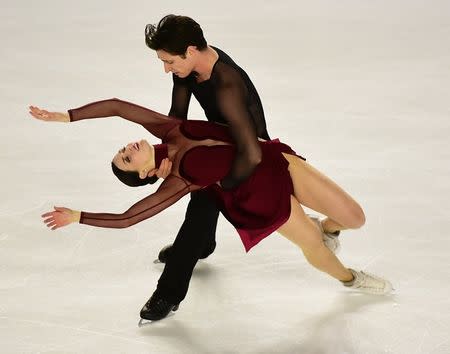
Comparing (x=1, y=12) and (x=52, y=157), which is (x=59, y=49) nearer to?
(x=1, y=12)

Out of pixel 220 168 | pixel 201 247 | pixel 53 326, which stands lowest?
pixel 53 326

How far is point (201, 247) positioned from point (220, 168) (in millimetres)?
475

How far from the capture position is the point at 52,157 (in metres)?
6.01

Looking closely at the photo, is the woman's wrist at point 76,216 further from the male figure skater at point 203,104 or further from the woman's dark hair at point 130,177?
the male figure skater at point 203,104

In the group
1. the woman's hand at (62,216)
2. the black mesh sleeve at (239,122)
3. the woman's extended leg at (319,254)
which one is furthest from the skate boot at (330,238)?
the woman's hand at (62,216)

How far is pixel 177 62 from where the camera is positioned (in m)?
3.91

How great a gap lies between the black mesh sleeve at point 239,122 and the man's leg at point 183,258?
39 centimetres

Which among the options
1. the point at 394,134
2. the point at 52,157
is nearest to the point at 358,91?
the point at 394,134

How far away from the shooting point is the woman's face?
4.00 m

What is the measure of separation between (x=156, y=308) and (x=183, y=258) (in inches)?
9.4

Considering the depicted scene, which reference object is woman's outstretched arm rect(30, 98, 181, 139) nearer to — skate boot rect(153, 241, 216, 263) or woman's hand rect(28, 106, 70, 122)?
woman's hand rect(28, 106, 70, 122)

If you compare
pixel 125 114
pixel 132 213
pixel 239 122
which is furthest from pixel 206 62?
pixel 132 213

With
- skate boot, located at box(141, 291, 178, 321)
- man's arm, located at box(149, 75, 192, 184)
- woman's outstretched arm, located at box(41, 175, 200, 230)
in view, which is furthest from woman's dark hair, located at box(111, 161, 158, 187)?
skate boot, located at box(141, 291, 178, 321)

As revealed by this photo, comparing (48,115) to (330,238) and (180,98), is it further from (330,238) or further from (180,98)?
(330,238)
